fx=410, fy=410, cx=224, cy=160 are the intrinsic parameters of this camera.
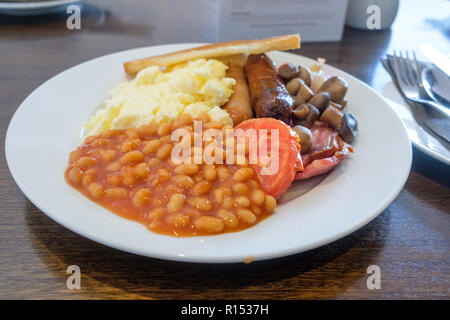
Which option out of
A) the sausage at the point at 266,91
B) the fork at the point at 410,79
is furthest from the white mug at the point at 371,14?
the sausage at the point at 266,91

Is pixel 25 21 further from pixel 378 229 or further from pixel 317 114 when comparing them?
pixel 378 229

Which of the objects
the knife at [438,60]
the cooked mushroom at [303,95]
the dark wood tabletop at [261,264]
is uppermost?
the knife at [438,60]

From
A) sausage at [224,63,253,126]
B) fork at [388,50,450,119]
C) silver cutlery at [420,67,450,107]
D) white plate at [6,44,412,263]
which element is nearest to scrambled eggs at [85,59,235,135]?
sausage at [224,63,253,126]

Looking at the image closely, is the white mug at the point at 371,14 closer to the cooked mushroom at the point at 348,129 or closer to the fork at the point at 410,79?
the fork at the point at 410,79

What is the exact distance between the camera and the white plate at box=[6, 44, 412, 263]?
1.28 meters

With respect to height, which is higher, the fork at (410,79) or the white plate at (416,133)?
the fork at (410,79)

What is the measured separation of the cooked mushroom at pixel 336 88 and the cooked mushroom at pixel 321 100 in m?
0.08

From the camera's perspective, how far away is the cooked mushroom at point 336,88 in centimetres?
206

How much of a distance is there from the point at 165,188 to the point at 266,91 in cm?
77

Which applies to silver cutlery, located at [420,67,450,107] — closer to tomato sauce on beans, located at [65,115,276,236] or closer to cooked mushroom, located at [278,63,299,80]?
cooked mushroom, located at [278,63,299,80]

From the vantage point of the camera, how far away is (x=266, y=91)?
6.62 feet

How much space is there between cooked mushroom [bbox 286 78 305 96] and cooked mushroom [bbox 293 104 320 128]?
0.60 ft

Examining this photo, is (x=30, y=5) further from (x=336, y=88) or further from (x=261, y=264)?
(x=261, y=264)

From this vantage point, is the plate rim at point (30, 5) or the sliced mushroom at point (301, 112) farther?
the plate rim at point (30, 5)
